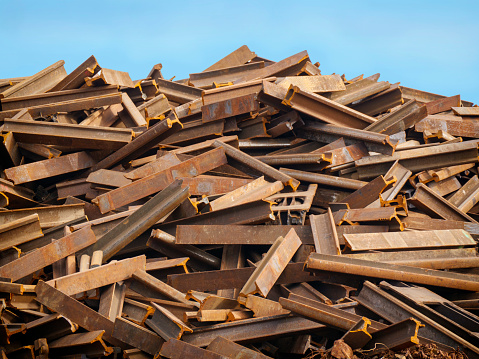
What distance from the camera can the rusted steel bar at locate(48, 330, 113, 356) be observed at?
4832 millimetres

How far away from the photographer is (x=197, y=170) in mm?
7035

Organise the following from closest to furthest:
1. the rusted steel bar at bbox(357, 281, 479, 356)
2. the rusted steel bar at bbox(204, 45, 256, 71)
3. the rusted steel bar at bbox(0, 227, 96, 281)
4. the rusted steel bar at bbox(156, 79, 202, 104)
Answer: the rusted steel bar at bbox(357, 281, 479, 356), the rusted steel bar at bbox(0, 227, 96, 281), the rusted steel bar at bbox(156, 79, 202, 104), the rusted steel bar at bbox(204, 45, 256, 71)

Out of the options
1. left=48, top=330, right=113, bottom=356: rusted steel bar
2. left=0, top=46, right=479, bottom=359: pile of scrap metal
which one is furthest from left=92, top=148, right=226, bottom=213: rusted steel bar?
left=48, top=330, right=113, bottom=356: rusted steel bar

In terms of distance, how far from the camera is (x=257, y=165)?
7.27 meters

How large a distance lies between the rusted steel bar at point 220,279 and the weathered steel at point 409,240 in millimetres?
718

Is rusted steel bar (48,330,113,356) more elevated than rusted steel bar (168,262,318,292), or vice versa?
rusted steel bar (168,262,318,292)

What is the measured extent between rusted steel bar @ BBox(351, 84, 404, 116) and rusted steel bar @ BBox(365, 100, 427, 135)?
666mm

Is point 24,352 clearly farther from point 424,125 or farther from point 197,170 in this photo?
point 424,125

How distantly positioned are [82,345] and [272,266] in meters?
2.20

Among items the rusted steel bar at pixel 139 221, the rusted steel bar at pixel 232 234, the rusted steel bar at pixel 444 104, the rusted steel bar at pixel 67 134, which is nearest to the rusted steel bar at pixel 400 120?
the rusted steel bar at pixel 444 104

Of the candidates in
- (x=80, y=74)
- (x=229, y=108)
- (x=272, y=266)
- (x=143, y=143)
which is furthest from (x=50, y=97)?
(x=272, y=266)

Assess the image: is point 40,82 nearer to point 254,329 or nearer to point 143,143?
point 143,143

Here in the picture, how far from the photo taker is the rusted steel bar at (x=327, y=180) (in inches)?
282

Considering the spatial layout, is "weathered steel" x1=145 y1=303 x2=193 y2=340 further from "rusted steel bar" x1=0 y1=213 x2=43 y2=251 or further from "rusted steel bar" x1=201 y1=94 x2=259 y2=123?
"rusted steel bar" x1=201 y1=94 x2=259 y2=123
